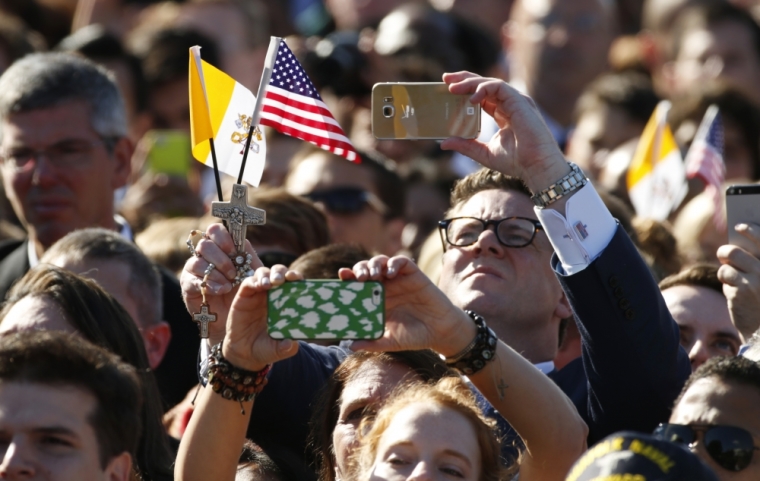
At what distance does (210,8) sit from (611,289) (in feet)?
20.1

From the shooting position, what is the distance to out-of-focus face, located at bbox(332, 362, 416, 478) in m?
3.66

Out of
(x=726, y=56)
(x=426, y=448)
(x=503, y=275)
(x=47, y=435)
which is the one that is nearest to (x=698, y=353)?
(x=503, y=275)

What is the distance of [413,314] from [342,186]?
322cm

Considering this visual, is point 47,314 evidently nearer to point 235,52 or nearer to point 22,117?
point 22,117

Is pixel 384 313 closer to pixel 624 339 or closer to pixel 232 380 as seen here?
pixel 232 380

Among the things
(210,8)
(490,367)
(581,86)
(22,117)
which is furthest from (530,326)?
(210,8)

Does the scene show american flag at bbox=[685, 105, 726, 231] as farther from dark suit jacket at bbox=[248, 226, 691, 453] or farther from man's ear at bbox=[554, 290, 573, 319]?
dark suit jacket at bbox=[248, 226, 691, 453]

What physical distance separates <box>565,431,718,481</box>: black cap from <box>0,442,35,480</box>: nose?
4.29ft

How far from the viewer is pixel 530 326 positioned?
452 cm

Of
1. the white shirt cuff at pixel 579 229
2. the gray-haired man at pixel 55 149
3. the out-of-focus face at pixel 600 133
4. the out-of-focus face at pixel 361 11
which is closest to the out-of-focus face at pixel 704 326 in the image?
the white shirt cuff at pixel 579 229

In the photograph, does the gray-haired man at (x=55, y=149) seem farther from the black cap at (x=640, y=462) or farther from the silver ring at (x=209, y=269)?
the black cap at (x=640, y=462)

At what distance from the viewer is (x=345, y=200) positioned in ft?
21.2

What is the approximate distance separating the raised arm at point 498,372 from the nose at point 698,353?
1.33 metres

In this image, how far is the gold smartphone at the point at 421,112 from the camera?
3771 mm
